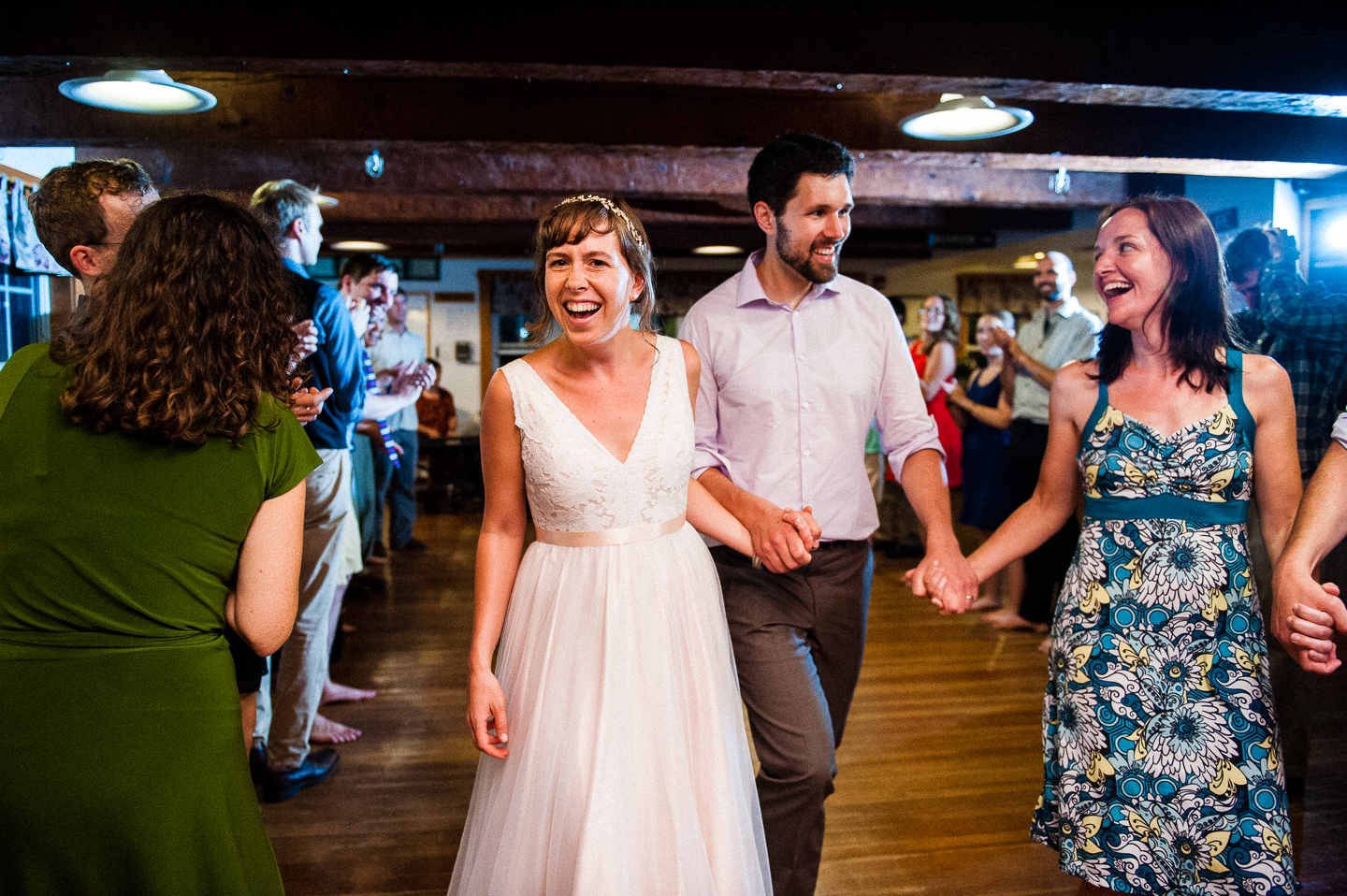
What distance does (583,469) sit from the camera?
160 cm

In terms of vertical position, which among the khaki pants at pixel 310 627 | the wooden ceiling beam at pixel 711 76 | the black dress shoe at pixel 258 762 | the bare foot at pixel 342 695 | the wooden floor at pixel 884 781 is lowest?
the wooden floor at pixel 884 781

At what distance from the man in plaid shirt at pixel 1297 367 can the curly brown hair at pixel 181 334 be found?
2.65 metres

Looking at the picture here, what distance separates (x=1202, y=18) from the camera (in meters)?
3.38

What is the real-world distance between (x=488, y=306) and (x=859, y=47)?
397 inches

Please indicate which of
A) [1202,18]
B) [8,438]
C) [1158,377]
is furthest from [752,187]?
[1202,18]

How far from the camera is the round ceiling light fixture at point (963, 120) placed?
12.9 ft

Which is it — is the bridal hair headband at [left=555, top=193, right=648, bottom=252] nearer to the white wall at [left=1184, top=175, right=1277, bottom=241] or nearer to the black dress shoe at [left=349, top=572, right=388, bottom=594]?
the black dress shoe at [left=349, top=572, right=388, bottom=594]

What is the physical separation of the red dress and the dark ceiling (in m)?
1.17

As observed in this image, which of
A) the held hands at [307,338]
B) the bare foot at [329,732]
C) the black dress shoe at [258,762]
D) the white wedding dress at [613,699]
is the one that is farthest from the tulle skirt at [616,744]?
the bare foot at [329,732]

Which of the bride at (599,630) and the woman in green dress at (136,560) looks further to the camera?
the bride at (599,630)

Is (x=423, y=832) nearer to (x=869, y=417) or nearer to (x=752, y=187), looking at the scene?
(x=869, y=417)

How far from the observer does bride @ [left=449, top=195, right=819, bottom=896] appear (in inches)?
58.2

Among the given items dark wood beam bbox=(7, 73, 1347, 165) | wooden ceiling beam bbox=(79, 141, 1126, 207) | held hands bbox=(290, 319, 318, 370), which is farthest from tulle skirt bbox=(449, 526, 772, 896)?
wooden ceiling beam bbox=(79, 141, 1126, 207)

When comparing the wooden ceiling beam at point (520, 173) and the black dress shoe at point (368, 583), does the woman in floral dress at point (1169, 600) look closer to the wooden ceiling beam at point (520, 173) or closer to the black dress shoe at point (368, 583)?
the wooden ceiling beam at point (520, 173)
